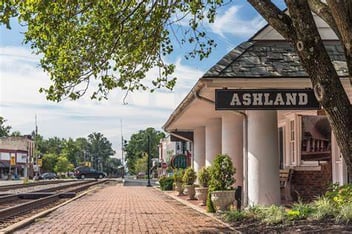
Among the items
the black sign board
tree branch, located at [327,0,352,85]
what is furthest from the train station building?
tree branch, located at [327,0,352,85]

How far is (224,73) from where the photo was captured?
12688 mm

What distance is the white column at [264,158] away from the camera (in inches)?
547

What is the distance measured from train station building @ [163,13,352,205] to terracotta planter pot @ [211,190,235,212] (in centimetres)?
41

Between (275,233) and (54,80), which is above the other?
(54,80)

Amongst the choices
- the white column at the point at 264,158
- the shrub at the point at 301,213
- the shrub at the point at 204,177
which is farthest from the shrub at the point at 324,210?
the shrub at the point at 204,177

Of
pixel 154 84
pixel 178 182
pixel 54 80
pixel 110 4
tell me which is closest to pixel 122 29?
pixel 110 4

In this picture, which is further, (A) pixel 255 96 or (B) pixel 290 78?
(B) pixel 290 78

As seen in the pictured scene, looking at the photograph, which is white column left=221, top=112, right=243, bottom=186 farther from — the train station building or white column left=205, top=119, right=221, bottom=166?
white column left=205, top=119, right=221, bottom=166

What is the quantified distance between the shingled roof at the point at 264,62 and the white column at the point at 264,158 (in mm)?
1287

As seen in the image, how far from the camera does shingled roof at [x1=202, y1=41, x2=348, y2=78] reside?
12734mm

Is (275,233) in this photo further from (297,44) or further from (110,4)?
(110,4)

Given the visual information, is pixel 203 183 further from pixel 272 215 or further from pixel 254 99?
pixel 272 215

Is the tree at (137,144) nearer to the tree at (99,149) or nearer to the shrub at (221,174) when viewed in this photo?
the tree at (99,149)

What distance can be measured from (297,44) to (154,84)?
670 centimetres
